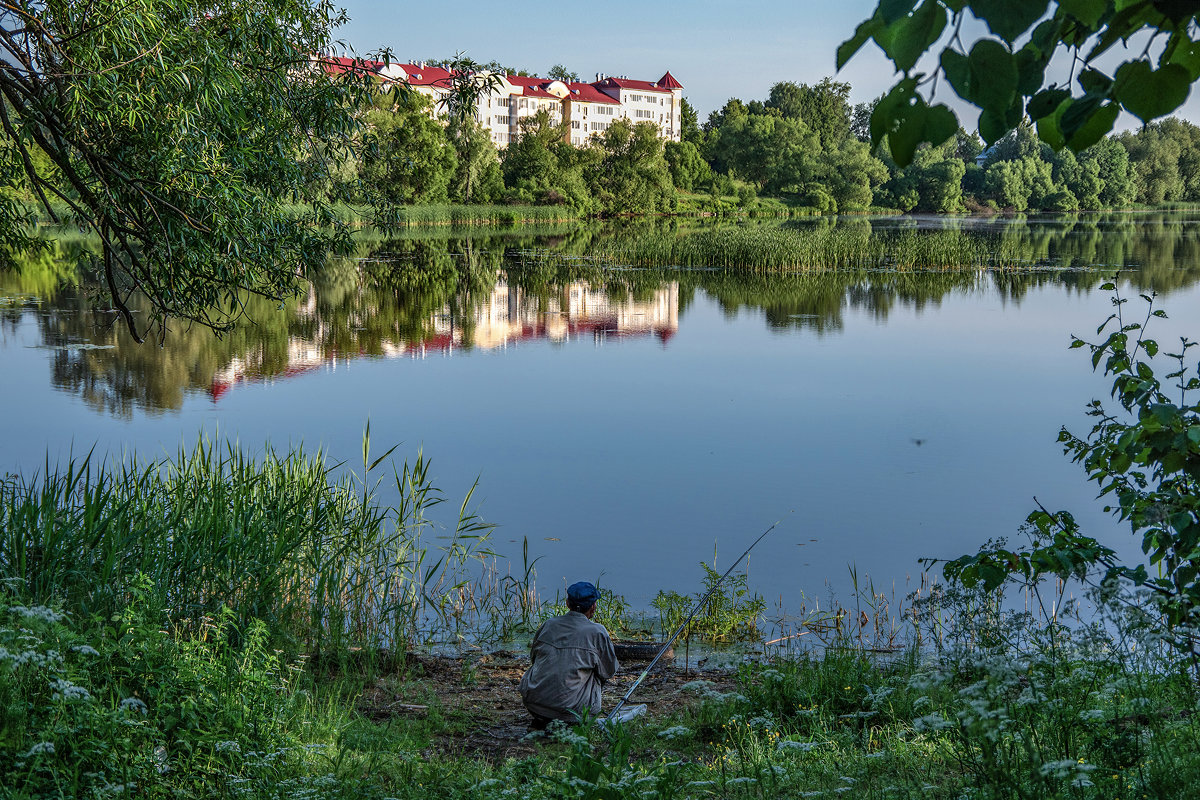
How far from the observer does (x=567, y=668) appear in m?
5.78

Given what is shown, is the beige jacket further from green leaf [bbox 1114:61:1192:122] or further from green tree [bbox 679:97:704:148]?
green tree [bbox 679:97:704:148]

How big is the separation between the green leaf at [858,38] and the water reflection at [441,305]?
12.7 meters

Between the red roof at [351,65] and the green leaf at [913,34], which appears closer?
the green leaf at [913,34]

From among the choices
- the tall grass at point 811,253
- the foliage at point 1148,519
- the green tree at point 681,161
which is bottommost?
the foliage at point 1148,519

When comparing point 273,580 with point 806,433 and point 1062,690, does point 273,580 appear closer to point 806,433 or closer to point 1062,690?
point 1062,690

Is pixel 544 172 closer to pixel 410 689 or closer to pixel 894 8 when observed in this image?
pixel 410 689

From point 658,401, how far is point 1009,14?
16.0m

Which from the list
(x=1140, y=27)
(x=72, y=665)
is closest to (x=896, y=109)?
(x=1140, y=27)

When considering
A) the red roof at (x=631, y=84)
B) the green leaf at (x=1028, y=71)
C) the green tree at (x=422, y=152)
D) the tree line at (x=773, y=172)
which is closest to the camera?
the green leaf at (x=1028, y=71)

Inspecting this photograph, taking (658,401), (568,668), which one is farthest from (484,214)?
(568,668)

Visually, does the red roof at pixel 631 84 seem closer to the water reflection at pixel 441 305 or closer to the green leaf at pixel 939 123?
the water reflection at pixel 441 305

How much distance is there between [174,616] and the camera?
239 inches

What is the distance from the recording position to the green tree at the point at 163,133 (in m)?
6.77

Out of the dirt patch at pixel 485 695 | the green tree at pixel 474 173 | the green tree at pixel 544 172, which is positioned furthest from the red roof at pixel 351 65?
the green tree at pixel 544 172
